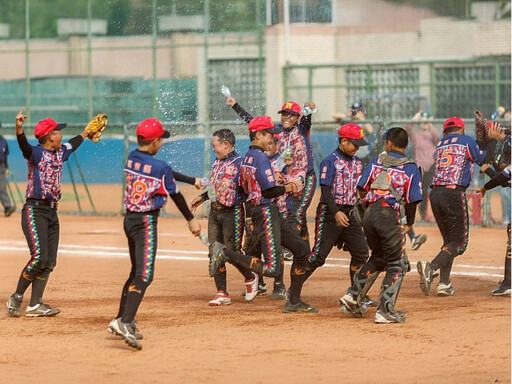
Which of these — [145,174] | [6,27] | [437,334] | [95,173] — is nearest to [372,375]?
[437,334]

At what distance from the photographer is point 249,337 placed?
9742 millimetres

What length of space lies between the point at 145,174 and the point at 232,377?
6.61 feet

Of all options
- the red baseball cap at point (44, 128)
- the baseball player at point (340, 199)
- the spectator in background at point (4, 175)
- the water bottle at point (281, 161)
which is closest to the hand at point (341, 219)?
the baseball player at point (340, 199)

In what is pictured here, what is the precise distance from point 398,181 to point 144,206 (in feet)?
8.07

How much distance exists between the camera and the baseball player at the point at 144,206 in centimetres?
920

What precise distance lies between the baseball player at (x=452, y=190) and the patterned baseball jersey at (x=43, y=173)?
4207 mm

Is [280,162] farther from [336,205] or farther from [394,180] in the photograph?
[394,180]

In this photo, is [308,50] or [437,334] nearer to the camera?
[437,334]

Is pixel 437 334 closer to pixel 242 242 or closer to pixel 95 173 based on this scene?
pixel 242 242

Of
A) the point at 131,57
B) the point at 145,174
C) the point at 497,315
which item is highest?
the point at 131,57

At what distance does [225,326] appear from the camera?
10.3 metres

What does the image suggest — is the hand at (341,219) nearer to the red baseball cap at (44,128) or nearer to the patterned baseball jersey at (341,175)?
the patterned baseball jersey at (341,175)

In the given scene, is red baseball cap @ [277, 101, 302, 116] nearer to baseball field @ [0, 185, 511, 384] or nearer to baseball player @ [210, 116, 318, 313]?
baseball player @ [210, 116, 318, 313]

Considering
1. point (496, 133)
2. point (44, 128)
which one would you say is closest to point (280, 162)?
point (496, 133)
